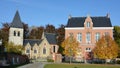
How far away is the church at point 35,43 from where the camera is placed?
87188 mm

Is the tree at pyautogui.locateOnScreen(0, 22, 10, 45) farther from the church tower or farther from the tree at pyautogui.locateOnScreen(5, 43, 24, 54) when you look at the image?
the tree at pyautogui.locateOnScreen(5, 43, 24, 54)

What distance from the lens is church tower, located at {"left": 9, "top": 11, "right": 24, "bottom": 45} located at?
285 ft

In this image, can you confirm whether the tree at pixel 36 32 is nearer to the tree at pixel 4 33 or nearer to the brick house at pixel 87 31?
the tree at pixel 4 33

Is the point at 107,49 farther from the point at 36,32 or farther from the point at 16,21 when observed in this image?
the point at 36,32

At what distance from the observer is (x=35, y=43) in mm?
90625

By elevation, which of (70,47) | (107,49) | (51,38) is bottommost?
(107,49)

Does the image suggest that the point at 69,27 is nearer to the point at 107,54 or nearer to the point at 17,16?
the point at 107,54

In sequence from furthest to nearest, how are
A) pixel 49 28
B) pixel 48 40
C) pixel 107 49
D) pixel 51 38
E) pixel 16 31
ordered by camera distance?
pixel 49 28 → pixel 51 38 → pixel 48 40 → pixel 16 31 → pixel 107 49

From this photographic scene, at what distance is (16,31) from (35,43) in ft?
27.5

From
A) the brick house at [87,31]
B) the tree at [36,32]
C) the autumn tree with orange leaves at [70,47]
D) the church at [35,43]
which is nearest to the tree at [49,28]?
the tree at [36,32]

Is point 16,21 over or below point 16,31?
over

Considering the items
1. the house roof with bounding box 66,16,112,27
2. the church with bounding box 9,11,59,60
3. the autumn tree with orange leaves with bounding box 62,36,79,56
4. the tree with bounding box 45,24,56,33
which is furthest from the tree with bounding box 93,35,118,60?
the tree with bounding box 45,24,56,33

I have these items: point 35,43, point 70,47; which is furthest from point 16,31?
point 70,47

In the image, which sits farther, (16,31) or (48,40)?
(48,40)
